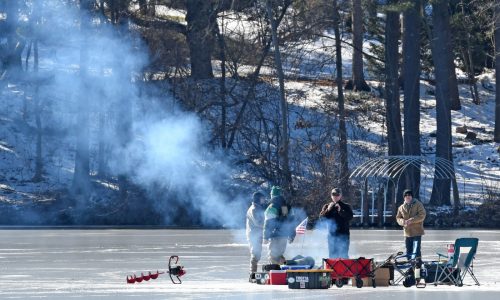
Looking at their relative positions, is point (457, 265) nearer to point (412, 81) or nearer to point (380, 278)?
point (380, 278)

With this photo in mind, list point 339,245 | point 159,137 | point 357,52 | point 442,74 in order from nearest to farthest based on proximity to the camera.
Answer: point 339,245
point 159,137
point 442,74
point 357,52

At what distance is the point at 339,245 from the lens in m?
23.1

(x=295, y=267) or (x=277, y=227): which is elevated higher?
(x=277, y=227)

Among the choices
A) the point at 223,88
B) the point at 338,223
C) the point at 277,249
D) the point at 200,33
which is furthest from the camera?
the point at 223,88

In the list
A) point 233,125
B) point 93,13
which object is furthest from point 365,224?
point 93,13

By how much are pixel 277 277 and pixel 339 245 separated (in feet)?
6.45

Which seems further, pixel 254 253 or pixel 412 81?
pixel 412 81

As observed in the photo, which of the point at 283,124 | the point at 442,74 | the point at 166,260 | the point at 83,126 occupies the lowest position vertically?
the point at 166,260

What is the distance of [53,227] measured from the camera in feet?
140

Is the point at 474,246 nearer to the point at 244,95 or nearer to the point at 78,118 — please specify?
the point at 78,118

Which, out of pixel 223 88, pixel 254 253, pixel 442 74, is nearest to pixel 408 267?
pixel 254 253

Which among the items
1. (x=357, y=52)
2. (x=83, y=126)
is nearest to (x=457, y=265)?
(x=83, y=126)

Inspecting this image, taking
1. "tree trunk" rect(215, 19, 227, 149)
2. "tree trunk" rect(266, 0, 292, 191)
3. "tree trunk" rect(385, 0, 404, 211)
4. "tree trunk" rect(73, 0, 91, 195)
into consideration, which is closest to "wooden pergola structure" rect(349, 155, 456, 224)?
"tree trunk" rect(266, 0, 292, 191)

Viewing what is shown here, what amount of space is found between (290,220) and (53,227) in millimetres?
21628
